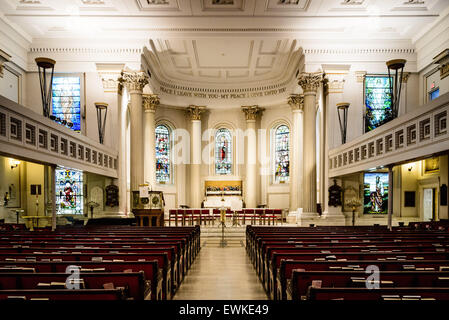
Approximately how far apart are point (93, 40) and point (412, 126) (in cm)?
1406

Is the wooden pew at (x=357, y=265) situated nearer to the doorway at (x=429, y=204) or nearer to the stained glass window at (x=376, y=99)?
the doorway at (x=429, y=204)

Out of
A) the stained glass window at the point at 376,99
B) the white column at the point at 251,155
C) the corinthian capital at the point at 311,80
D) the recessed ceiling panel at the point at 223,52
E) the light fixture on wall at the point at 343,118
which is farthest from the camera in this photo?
the white column at the point at 251,155

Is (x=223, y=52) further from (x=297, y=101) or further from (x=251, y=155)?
(x=251, y=155)

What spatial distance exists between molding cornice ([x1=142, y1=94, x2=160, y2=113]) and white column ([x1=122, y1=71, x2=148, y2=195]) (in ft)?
12.4

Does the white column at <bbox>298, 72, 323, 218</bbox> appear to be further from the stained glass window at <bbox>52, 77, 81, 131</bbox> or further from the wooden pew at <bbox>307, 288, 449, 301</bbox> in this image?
the wooden pew at <bbox>307, 288, 449, 301</bbox>

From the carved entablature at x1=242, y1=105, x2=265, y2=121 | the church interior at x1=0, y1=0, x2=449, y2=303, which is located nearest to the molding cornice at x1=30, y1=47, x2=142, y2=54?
the church interior at x1=0, y1=0, x2=449, y2=303

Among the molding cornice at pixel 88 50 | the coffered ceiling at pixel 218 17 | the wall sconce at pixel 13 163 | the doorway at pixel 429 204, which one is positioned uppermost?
the coffered ceiling at pixel 218 17

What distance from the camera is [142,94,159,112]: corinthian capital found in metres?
20.2

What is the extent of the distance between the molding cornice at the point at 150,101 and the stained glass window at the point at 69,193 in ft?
19.7

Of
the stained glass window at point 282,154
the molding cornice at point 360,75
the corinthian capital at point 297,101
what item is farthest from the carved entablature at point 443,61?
the stained glass window at point 282,154

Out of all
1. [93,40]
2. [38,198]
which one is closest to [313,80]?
[93,40]

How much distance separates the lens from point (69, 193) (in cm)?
1639

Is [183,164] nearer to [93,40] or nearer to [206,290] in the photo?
[93,40]

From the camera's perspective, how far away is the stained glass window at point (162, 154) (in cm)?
2314
